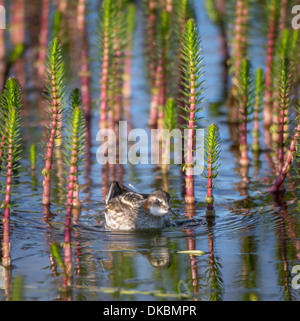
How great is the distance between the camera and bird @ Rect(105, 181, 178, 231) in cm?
913

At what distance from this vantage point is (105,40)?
1181 centimetres

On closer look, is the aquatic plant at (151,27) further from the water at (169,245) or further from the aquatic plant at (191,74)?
the aquatic plant at (191,74)

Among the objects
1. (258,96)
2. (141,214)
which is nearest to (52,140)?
(141,214)

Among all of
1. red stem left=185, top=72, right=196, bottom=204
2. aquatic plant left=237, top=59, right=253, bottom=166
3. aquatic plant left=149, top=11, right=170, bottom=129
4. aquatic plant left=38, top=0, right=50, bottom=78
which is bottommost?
red stem left=185, top=72, right=196, bottom=204

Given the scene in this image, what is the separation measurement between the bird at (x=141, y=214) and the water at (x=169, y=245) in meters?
0.17

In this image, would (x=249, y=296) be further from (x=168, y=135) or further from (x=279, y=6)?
(x=279, y=6)

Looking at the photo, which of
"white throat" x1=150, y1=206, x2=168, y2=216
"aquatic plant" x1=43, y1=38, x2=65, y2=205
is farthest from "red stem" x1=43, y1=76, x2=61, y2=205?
"white throat" x1=150, y1=206, x2=168, y2=216

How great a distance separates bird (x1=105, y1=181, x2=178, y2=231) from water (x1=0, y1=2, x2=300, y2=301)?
173mm

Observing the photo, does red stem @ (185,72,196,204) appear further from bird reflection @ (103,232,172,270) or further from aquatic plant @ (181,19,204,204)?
bird reflection @ (103,232,172,270)

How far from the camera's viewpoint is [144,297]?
683 cm

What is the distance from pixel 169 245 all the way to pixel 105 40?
4583 mm

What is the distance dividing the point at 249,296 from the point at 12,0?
12227 millimetres

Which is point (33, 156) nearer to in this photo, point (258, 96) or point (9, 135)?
point (9, 135)

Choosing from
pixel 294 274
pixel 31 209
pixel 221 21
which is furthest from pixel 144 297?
pixel 221 21
